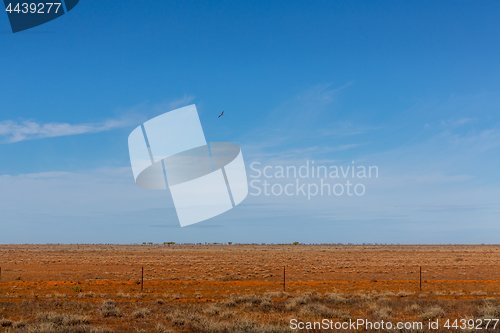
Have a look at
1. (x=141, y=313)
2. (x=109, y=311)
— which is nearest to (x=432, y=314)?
(x=141, y=313)

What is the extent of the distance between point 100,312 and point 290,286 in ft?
51.8

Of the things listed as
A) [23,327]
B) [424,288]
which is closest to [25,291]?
[23,327]

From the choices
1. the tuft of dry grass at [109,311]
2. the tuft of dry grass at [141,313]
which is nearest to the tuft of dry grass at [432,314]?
the tuft of dry grass at [141,313]

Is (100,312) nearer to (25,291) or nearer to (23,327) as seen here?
(23,327)

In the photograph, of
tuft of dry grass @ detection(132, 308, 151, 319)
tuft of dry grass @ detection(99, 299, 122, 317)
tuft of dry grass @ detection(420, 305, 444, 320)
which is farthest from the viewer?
tuft of dry grass @ detection(99, 299, 122, 317)

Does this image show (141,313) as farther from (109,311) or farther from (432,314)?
(432,314)

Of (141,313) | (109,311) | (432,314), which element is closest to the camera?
(432,314)

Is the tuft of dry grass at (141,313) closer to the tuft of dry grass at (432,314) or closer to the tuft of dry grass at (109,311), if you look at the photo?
the tuft of dry grass at (109,311)

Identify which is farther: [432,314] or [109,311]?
[109,311]

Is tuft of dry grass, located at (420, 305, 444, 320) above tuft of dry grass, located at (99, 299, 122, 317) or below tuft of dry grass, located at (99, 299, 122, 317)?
above

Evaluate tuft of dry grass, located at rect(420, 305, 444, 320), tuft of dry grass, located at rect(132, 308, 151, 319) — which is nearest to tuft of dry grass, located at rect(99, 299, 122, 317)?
tuft of dry grass, located at rect(132, 308, 151, 319)

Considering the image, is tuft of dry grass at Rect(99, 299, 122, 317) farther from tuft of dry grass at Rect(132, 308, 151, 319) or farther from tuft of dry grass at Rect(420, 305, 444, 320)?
tuft of dry grass at Rect(420, 305, 444, 320)

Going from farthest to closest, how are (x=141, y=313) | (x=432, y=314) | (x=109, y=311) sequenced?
1. (x=109, y=311)
2. (x=141, y=313)
3. (x=432, y=314)

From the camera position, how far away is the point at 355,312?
16156mm
